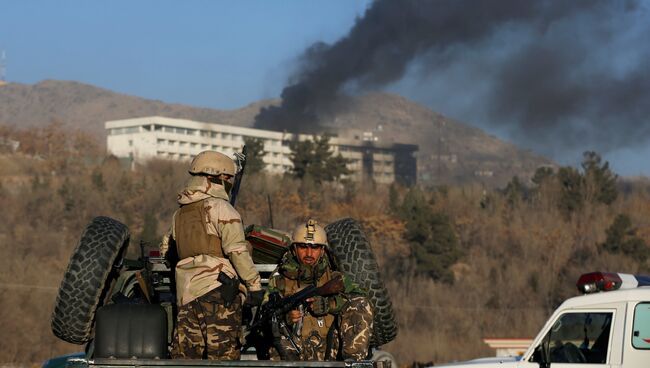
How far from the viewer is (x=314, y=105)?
4065 inches

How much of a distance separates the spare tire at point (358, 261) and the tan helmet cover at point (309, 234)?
1.79 feet

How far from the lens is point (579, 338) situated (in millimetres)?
10992

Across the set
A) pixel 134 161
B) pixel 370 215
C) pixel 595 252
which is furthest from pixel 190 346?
pixel 134 161

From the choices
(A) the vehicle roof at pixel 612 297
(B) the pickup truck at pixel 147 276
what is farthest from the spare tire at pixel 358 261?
(A) the vehicle roof at pixel 612 297

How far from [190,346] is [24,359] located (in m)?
32.4

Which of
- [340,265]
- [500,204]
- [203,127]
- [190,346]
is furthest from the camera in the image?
[203,127]

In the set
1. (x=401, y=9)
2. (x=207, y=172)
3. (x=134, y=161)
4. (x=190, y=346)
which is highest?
(x=401, y=9)

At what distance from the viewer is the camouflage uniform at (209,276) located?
8.33m

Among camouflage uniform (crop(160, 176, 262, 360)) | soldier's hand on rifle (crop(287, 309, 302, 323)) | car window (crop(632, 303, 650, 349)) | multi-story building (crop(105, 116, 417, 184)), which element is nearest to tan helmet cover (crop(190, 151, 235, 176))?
camouflage uniform (crop(160, 176, 262, 360))

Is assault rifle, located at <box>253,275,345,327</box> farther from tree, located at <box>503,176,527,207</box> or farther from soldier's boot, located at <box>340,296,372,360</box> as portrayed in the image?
tree, located at <box>503,176,527,207</box>

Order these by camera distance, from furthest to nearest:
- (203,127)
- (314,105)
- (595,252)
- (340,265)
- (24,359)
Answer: (203,127) → (314,105) → (595,252) → (24,359) → (340,265)

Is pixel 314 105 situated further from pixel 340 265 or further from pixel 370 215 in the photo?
pixel 340 265

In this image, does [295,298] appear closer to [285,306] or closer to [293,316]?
[285,306]

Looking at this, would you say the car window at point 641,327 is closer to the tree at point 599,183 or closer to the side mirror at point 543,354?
the side mirror at point 543,354
